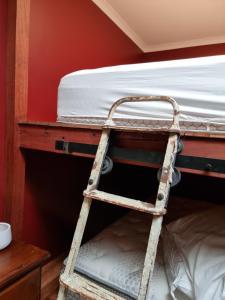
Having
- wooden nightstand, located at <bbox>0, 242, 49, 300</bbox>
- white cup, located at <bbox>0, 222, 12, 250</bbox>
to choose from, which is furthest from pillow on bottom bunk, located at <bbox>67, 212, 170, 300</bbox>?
white cup, located at <bbox>0, 222, 12, 250</bbox>

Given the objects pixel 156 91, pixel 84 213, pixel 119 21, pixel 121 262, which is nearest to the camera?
pixel 84 213

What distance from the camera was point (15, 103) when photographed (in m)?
1.53

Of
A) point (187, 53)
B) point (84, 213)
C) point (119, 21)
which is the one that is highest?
point (119, 21)

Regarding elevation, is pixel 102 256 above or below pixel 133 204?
below

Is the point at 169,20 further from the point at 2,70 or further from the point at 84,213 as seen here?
the point at 84,213

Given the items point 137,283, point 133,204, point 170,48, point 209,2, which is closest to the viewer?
point 133,204

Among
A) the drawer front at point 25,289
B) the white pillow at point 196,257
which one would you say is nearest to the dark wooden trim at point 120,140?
the white pillow at point 196,257

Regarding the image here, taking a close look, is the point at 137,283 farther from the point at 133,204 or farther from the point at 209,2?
the point at 209,2

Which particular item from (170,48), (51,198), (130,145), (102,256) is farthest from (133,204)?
(170,48)

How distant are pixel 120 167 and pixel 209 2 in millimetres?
1810

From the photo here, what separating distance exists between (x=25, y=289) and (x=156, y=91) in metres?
1.19

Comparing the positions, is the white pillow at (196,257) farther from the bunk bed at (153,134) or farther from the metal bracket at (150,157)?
the metal bracket at (150,157)

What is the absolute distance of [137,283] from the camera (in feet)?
3.61

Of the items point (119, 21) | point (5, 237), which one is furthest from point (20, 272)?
point (119, 21)
